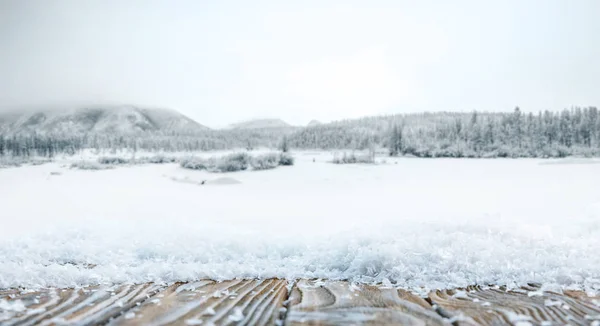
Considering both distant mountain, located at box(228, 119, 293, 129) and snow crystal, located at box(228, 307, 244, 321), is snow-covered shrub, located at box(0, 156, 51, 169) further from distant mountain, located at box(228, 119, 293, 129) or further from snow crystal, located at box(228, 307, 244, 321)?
snow crystal, located at box(228, 307, 244, 321)

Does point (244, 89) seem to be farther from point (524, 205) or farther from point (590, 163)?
point (590, 163)

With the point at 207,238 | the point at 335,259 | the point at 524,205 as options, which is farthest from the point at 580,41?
the point at 207,238

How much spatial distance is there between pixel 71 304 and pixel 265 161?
4.48m

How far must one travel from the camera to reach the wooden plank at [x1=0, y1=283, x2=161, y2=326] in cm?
79

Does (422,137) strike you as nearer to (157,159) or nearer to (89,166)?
(157,159)

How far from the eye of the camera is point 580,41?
14.6 feet

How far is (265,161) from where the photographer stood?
17.6ft

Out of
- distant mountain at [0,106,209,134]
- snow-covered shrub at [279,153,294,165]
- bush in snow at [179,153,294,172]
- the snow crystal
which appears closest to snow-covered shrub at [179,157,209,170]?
bush in snow at [179,153,294,172]

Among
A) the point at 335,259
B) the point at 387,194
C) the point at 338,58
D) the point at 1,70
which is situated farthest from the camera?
the point at 338,58

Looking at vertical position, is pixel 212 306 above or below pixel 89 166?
below

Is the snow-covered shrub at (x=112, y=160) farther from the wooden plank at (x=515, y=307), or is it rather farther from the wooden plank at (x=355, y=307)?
the wooden plank at (x=515, y=307)

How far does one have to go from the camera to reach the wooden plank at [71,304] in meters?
0.79

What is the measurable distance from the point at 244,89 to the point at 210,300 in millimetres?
4589

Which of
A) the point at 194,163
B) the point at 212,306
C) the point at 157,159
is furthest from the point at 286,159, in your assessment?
the point at 212,306
